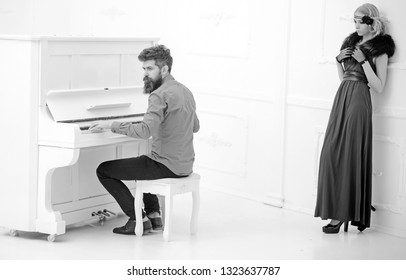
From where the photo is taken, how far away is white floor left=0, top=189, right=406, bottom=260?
4.50 metres

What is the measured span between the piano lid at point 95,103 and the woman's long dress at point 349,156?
3.95 ft

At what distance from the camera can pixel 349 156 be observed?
197 inches

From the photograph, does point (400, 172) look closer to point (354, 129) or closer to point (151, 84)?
point (354, 129)

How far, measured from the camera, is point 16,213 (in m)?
4.77

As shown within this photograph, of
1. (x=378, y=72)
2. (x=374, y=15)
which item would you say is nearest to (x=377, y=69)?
(x=378, y=72)

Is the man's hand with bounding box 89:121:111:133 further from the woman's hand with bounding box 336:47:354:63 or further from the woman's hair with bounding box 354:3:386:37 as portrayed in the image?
the woman's hair with bounding box 354:3:386:37

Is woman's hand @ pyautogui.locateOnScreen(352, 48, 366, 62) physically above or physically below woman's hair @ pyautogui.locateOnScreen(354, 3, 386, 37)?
below

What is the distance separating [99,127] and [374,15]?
177cm

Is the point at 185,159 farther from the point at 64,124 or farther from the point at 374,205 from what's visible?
the point at 374,205

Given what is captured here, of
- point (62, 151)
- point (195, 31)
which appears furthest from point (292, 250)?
point (195, 31)

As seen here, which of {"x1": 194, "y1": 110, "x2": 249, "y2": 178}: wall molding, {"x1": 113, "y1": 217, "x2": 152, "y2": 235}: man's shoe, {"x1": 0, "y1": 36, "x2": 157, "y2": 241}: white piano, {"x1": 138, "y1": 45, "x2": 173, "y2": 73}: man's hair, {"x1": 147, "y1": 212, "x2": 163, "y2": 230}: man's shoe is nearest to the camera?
{"x1": 0, "y1": 36, "x2": 157, "y2": 241}: white piano

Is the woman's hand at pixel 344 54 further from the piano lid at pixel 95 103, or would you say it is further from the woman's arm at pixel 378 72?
the piano lid at pixel 95 103

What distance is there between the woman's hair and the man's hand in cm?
163

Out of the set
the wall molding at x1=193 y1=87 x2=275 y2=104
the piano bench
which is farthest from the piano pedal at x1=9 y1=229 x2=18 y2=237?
the wall molding at x1=193 y1=87 x2=275 y2=104
